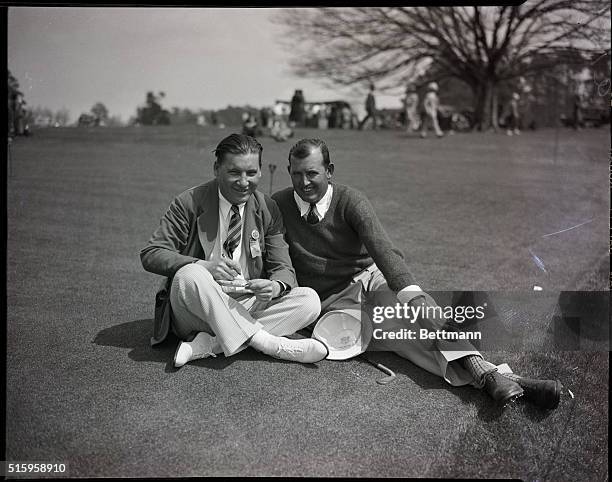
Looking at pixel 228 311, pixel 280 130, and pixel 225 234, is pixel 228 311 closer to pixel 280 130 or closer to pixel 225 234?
pixel 225 234

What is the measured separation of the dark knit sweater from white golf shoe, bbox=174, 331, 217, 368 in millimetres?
509

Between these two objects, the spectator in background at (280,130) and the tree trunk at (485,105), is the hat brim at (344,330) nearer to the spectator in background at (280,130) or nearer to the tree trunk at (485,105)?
the spectator in background at (280,130)

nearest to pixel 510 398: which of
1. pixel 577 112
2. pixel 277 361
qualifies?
pixel 277 361

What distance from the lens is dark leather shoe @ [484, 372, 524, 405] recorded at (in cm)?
268

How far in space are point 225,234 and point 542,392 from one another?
1502 millimetres

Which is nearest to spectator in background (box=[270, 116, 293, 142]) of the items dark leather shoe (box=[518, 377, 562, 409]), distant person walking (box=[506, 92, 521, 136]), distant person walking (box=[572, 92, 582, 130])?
distant person walking (box=[506, 92, 521, 136])

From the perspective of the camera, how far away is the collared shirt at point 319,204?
3078 mm

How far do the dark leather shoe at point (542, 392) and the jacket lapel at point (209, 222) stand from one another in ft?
4.76

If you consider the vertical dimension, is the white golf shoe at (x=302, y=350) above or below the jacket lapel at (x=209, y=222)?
below

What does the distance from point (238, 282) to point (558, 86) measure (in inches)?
80.5

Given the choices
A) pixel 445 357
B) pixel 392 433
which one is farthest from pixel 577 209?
pixel 392 433

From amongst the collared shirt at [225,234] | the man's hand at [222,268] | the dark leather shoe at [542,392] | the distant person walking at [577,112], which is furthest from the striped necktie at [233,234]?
the distant person walking at [577,112]

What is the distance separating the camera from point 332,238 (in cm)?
311

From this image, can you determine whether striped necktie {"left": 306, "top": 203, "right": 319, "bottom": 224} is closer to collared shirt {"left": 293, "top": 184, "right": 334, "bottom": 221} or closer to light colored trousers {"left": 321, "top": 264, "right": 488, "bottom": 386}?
collared shirt {"left": 293, "top": 184, "right": 334, "bottom": 221}
